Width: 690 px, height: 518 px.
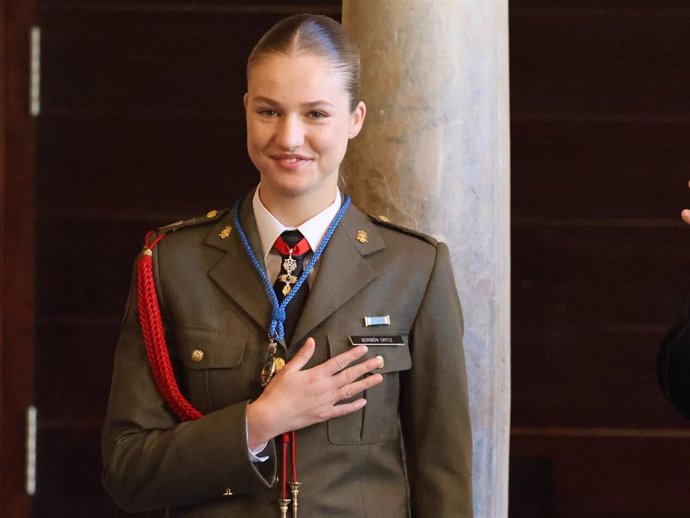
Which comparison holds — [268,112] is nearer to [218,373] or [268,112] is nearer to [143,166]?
[218,373]

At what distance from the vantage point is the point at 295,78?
154 centimetres

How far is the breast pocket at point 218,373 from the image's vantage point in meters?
1.59

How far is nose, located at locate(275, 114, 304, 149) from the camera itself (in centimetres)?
154

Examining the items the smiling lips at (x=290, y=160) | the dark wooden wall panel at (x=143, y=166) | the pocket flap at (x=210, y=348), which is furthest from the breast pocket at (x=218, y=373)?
the dark wooden wall panel at (x=143, y=166)

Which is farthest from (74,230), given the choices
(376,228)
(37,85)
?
(376,228)

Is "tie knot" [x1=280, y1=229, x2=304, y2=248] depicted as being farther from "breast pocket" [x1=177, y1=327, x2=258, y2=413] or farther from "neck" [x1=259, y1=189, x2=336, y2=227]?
"breast pocket" [x1=177, y1=327, x2=258, y2=413]

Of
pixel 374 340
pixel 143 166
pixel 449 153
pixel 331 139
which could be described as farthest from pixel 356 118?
pixel 143 166

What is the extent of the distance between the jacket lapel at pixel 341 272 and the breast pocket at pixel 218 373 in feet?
0.26
